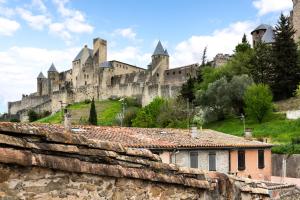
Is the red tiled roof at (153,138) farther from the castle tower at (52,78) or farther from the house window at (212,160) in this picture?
the castle tower at (52,78)

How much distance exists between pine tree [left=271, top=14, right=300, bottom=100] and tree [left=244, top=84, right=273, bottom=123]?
560 cm

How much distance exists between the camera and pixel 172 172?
663cm

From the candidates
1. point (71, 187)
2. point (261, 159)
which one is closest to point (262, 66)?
point (261, 159)

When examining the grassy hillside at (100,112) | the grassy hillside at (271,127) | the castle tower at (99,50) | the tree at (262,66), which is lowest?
the grassy hillside at (271,127)

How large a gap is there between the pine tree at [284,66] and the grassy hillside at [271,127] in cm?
641

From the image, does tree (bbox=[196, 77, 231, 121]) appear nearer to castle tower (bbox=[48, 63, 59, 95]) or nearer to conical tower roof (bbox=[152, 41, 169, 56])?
conical tower roof (bbox=[152, 41, 169, 56])

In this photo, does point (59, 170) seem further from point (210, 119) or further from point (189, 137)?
point (210, 119)

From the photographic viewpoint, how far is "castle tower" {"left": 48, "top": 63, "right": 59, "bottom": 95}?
4762 inches

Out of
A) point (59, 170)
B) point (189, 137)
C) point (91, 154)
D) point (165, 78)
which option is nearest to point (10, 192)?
point (59, 170)

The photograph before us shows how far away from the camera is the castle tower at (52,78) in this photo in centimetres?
12096

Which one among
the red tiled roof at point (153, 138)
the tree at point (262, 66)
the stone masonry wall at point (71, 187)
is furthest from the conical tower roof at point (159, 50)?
the stone masonry wall at point (71, 187)

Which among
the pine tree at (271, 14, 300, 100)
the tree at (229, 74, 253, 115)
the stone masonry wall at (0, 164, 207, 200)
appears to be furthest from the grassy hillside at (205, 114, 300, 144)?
the stone masonry wall at (0, 164, 207, 200)

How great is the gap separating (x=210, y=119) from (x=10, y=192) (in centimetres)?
4865

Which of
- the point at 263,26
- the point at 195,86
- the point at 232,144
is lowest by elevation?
the point at 232,144
